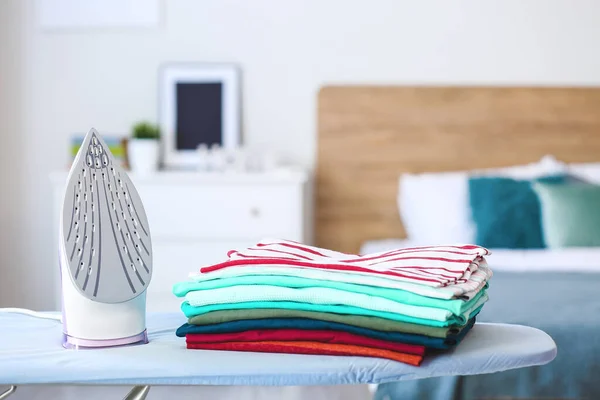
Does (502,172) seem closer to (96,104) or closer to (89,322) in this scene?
(96,104)

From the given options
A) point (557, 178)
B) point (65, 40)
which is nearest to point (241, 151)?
point (65, 40)

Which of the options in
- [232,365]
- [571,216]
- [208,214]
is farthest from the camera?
[208,214]

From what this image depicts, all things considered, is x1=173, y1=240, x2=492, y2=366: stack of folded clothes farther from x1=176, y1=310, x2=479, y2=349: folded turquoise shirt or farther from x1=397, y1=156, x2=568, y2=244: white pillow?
x1=397, y1=156, x2=568, y2=244: white pillow

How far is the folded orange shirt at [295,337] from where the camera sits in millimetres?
971

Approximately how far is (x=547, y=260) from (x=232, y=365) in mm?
1876

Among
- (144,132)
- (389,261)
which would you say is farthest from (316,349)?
(144,132)

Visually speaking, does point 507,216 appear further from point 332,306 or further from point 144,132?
point 332,306

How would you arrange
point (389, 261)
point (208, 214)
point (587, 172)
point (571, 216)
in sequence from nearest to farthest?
point (389, 261)
point (571, 216)
point (208, 214)
point (587, 172)

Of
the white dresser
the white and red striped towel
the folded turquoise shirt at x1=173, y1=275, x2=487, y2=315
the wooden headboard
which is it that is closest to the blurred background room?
the wooden headboard

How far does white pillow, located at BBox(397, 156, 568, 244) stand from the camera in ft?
9.75

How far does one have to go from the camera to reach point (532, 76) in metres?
3.39

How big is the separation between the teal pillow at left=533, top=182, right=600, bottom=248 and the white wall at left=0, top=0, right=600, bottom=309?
2.45ft

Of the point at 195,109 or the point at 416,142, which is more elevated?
the point at 195,109

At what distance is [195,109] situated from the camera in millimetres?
3436
